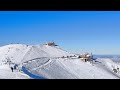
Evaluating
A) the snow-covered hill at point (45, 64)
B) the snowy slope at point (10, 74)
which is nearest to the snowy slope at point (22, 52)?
the snow-covered hill at point (45, 64)

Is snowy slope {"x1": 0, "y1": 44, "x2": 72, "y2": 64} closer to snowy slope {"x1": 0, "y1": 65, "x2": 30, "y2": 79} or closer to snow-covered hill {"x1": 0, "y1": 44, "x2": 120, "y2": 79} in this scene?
snow-covered hill {"x1": 0, "y1": 44, "x2": 120, "y2": 79}

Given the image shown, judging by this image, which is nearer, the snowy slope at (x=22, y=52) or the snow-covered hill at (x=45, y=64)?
the snow-covered hill at (x=45, y=64)

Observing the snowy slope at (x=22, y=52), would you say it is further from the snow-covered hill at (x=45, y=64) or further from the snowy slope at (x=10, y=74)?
the snowy slope at (x=10, y=74)

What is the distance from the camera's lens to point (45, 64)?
3.48 meters

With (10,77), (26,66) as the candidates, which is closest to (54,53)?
(26,66)

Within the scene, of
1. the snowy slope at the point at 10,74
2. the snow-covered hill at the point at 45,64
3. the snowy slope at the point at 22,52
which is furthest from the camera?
the snowy slope at the point at 22,52

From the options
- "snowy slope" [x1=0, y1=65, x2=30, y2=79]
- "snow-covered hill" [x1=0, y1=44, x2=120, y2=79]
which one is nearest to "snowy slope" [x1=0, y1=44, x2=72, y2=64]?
"snow-covered hill" [x1=0, y1=44, x2=120, y2=79]

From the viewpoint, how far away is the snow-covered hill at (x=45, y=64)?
2698mm

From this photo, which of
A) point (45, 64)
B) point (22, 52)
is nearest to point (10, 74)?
point (22, 52)

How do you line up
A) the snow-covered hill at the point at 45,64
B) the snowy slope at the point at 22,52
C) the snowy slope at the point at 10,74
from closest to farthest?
1. the snowy slope at the point at 10,74
2. the snow-covered hill at the point at 45,64
3. the snowy slope at the point at 22,52
